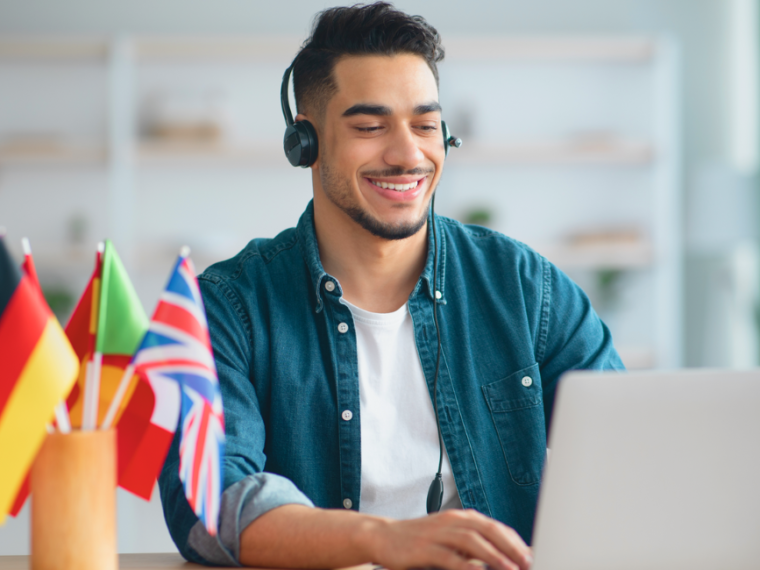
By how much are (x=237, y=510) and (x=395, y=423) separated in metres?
0.39

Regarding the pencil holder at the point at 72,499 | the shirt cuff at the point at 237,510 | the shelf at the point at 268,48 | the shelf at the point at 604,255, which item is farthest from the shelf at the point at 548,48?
the pencil holder at the point at 72,499

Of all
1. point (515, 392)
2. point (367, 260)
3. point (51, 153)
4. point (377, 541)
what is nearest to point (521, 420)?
point (515, 392)

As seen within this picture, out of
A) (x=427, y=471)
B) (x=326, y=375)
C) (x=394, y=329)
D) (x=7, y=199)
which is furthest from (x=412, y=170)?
(x=7, y=199)

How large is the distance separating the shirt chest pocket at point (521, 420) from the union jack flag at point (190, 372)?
63 cm

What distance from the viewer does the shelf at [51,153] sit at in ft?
11.0

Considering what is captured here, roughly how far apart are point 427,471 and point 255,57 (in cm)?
274

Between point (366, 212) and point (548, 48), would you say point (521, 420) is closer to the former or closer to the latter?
point (366, 212)

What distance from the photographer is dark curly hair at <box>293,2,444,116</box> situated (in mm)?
1438

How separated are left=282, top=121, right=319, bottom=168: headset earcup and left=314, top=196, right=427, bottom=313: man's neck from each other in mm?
85

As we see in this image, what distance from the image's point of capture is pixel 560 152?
344 centimetres

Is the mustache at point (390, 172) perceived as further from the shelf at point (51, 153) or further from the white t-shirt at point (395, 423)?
the shelf at point (51, 153)

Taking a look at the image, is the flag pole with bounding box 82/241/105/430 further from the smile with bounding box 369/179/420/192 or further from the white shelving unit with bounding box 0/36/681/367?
the white shelving unit with bounding box 0/36/681/367

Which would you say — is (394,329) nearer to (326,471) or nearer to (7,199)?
(326,471)

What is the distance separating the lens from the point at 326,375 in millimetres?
1291
